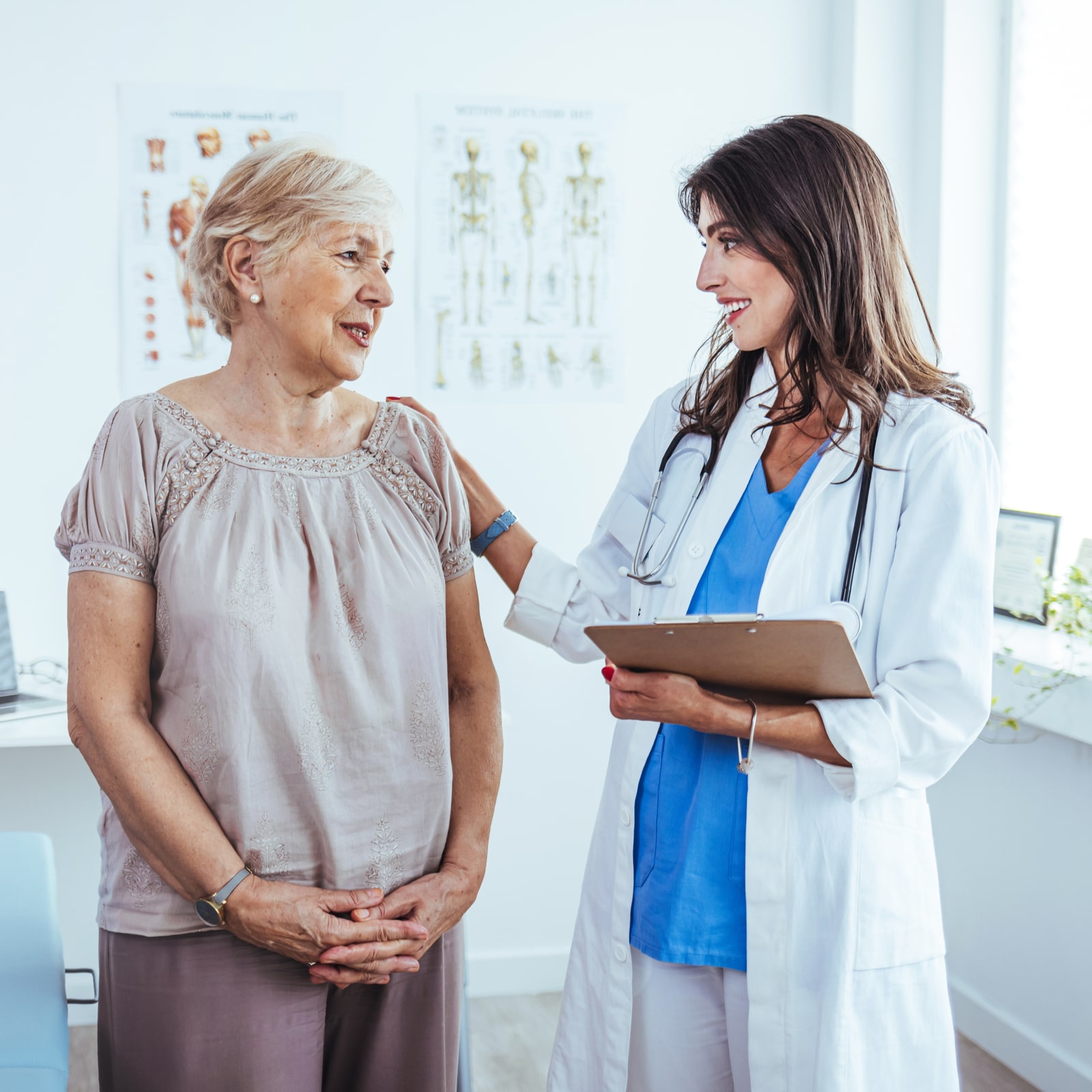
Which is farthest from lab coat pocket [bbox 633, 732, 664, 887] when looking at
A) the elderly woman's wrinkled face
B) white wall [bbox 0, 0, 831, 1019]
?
white wall [bbox 0, 0, 831, 1019]

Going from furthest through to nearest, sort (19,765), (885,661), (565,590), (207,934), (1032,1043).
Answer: (19,765)
(1032,1043)
(565,590)
(885,661)
(207,934)

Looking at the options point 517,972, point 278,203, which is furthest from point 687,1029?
point 517,972

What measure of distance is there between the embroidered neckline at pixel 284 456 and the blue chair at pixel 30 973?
71 centimetres

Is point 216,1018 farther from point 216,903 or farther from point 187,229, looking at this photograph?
point 187,229

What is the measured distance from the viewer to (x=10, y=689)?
7.68 ft

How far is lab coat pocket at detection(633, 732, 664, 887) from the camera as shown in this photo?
4.57 feet

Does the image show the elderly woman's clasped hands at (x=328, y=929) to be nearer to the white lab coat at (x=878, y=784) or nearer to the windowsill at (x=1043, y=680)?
the white lab coat at (x=878, y=784)

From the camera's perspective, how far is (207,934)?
3.90ft

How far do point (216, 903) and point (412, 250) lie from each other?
6.09 feet

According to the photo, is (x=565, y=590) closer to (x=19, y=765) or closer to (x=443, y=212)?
(x=443, y=212)

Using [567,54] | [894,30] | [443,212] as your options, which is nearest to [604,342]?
[443,212]

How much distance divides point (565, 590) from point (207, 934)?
73cm

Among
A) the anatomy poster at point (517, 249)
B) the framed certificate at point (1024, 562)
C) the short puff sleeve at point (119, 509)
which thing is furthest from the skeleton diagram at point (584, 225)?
the short puff sleeve at point (119, 509)

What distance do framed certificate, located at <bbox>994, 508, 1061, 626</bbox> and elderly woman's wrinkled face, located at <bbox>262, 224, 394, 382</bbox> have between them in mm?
1749
